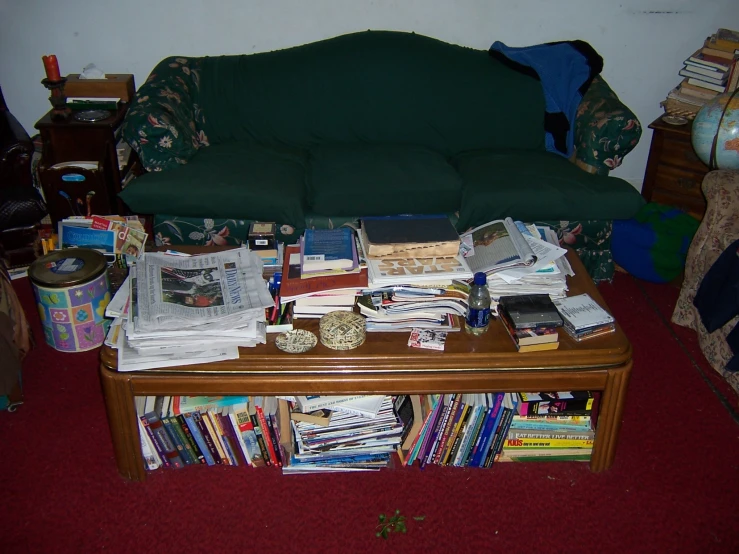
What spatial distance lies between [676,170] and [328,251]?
1959 millimetres

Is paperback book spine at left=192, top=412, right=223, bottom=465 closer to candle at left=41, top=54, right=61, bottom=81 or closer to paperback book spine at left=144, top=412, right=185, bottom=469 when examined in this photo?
paperback book spine at left=144, top=412, right=185, bottom=469

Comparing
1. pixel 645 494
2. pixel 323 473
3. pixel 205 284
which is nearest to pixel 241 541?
pixel 323 473

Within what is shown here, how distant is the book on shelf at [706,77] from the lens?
3.06 meters

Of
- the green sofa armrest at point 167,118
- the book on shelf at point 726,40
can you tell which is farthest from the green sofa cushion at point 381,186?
the book on shelf at point 726,40

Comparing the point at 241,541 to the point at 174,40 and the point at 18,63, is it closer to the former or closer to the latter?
the point at 174,40

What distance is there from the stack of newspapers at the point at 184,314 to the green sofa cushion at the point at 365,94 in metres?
1.32

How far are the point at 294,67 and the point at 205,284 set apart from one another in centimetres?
154

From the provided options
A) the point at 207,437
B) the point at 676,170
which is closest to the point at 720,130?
the point at 676,170

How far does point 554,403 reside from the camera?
190 centimetres

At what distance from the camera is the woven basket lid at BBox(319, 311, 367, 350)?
1.73 meters

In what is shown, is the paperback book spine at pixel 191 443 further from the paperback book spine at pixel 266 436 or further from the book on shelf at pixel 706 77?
the book on shelf at pixel 706 77

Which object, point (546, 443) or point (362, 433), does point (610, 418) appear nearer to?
point (546, 443)

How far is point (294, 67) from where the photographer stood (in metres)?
3.09

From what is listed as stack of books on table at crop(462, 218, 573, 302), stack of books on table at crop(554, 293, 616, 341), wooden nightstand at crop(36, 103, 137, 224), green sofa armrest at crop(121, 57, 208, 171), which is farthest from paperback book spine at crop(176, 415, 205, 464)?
wooden nightstand at crop(36, 103, 137, 224)
